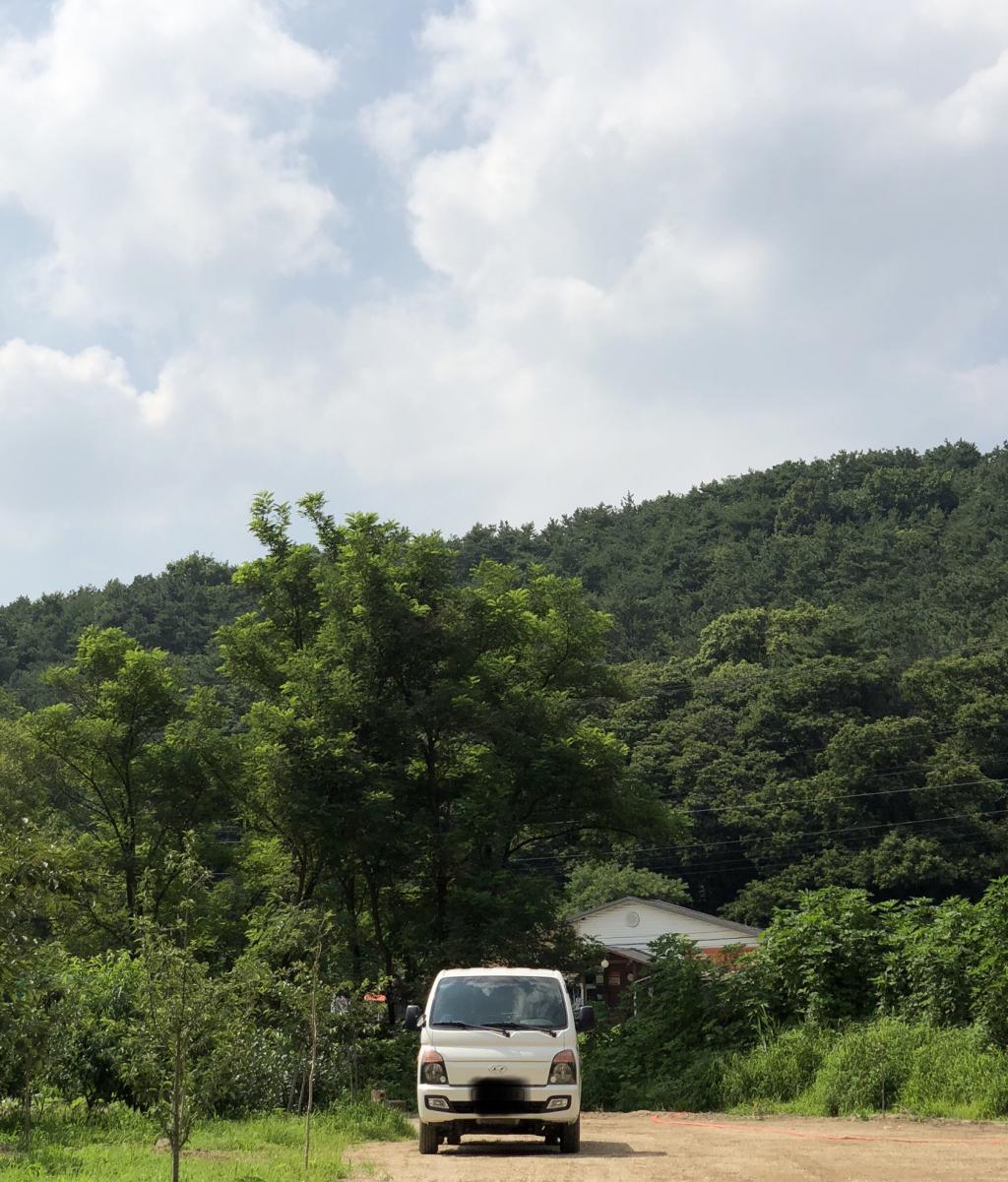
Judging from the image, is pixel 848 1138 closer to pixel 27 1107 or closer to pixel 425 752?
pixel 27 1107

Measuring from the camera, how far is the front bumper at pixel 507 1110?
13820 mm

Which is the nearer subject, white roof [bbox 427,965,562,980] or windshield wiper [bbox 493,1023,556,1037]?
windshield wiper [bbox 493,1023,556,1037]

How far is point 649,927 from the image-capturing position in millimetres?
60031

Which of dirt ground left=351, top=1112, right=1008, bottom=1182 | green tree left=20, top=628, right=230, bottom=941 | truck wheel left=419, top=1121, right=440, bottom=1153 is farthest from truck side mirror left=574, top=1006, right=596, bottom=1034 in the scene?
green tree left=20, top=628, right=230, bottom=941

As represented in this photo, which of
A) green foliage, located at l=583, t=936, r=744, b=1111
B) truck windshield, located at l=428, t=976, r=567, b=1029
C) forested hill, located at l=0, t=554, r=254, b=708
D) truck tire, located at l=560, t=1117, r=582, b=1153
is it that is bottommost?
green foliage, located at l=583, t=936, r=744, b=1111

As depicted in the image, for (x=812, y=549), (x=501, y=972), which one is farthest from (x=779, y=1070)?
(x=812, y=549)

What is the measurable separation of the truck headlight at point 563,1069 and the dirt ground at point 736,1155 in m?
0.74

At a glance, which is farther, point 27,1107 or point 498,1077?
point 27,1107

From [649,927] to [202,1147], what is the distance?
45.9 metres

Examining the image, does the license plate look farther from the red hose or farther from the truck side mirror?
the red hose

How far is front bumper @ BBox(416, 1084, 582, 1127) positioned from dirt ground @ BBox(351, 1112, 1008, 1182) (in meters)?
0.37

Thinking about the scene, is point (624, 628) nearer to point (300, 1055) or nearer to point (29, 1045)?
point (300, 1055)

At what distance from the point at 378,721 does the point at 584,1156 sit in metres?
16.7

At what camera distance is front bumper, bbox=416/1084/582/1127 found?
13820 millimetres
